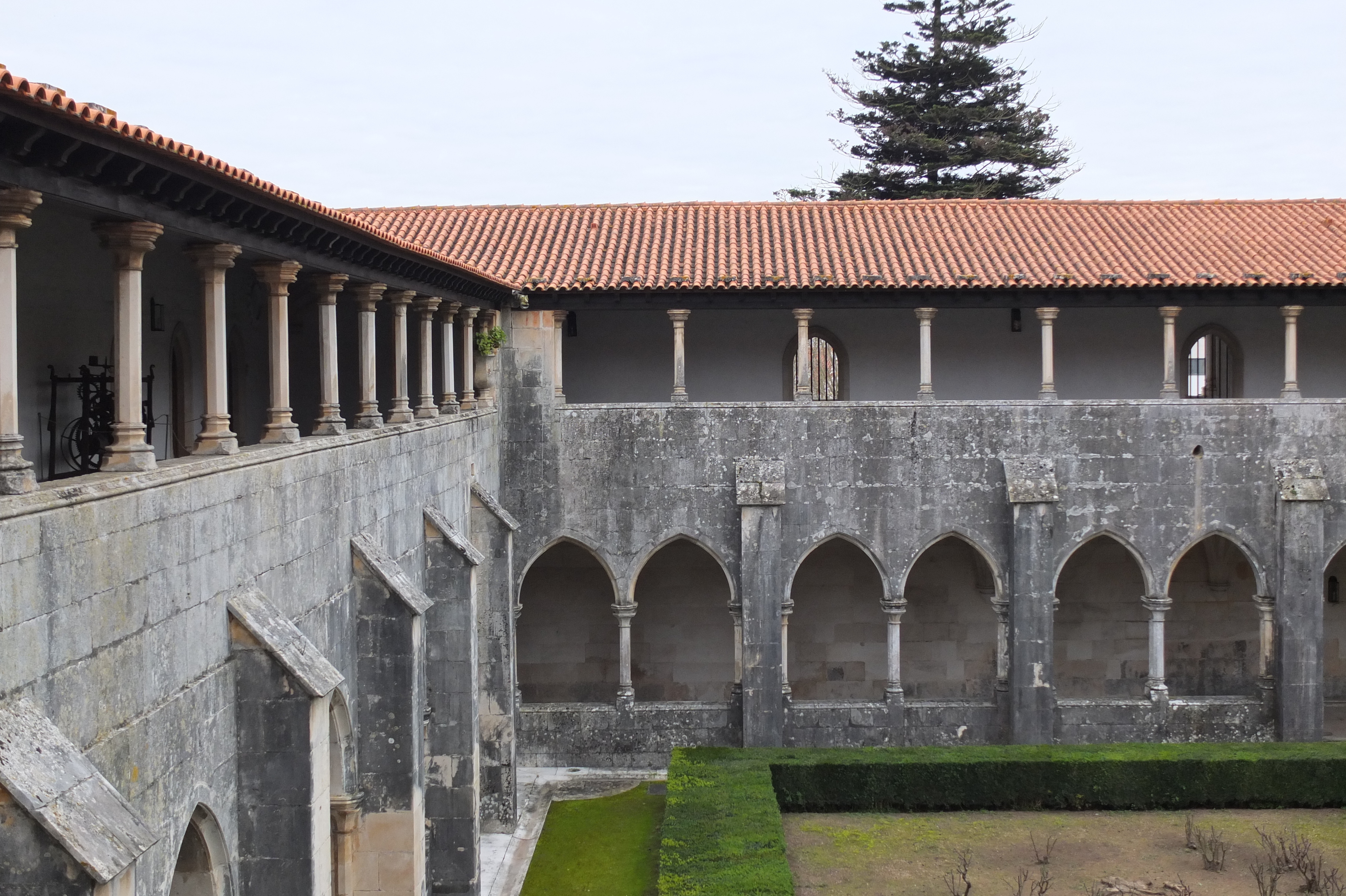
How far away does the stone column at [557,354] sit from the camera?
21.5 m

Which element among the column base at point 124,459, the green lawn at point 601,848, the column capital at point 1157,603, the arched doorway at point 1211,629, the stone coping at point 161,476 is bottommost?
the green lawn at point 601,848

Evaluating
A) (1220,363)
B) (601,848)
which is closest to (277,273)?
(601,848)

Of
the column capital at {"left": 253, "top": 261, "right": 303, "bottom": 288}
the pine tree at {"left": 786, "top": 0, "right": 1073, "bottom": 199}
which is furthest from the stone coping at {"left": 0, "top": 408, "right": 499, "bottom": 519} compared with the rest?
the pine tree at {"left": 786, "top": 0, "right": 1073, "bottom": 199}

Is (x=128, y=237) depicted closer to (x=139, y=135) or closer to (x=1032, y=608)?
(x=139, y=135)

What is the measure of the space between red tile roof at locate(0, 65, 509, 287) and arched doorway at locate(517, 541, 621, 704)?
1345 cm

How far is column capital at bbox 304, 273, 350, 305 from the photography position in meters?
12.4

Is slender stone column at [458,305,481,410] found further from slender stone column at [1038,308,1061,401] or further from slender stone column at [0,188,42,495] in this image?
slender stone column at [0,188,42,495]

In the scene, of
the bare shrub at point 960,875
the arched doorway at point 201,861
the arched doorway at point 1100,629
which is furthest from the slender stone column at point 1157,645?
the arched doorway at point 201,861

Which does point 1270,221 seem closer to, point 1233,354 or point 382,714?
point 1233,354

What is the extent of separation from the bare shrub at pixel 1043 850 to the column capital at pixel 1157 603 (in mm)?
5495

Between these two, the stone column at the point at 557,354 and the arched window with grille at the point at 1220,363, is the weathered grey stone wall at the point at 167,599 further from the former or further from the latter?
the arched window with grille at the point at 1220,363

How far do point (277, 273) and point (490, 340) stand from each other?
9.71 meters

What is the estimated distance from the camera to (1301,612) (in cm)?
2127

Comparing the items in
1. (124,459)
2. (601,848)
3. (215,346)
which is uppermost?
(215,346)
